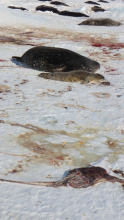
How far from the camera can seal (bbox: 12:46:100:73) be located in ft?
14.6

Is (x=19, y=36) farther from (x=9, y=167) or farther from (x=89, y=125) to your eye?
(x=9, y=167)

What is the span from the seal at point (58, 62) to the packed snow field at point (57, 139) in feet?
0.57

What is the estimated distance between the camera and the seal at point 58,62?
14.6 ft

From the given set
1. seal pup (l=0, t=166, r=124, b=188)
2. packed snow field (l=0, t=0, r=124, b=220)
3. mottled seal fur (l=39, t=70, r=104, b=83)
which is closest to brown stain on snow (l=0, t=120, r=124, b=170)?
packed snow field (l=0, t=0, r=124, b=220)

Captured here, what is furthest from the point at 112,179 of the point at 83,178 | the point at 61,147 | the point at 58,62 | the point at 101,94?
the point at 58,62

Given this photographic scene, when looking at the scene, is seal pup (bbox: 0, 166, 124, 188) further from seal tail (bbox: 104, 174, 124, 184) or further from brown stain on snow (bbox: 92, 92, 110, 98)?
→ brown stain on snow (bbox: 92, 92, 110, 98)

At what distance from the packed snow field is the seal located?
17 cm

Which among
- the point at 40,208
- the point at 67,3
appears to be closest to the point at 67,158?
the point at 40,208

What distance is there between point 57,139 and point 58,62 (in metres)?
2.36

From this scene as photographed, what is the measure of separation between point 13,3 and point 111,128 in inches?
447

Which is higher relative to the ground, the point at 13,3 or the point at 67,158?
the point at 13,3

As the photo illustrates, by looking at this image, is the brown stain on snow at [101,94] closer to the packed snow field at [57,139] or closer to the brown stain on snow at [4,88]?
the packed snow field at [57,139]

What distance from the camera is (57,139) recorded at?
2.33 metres

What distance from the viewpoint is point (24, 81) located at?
383cm
